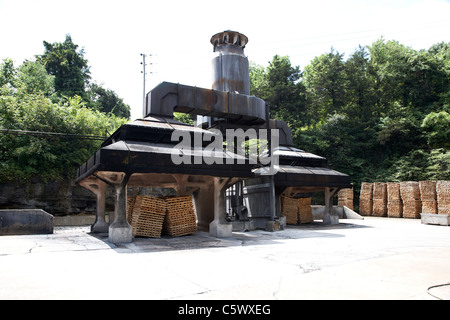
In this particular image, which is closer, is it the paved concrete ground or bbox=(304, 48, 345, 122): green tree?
the paved concrete ground

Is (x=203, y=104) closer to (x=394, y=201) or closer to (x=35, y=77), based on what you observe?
(x=394, y=201)

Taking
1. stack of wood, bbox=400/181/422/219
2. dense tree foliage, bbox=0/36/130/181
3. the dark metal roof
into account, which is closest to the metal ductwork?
the dark metal roof

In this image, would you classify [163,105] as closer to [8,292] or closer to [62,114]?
[8,292]

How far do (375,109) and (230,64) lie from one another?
24.6 metres

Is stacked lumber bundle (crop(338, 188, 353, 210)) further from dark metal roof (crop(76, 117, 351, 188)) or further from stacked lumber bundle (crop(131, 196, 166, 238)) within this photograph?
stacked lumber bundle (crop(131, 196, 166, 238))

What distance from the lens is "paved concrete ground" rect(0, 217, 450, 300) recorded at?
4.66 meters

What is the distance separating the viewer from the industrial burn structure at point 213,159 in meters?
10.6

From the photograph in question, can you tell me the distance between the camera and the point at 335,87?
129ft

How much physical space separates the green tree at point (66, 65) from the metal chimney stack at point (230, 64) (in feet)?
88.2

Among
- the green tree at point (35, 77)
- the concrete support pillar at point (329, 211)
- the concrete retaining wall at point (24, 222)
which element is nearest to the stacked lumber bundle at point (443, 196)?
the concrete support pillar at point (329, 211)

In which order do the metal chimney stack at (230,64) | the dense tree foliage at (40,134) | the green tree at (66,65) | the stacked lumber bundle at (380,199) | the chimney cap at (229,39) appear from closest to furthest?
the metal chimney stack at (230,64), the chimney cap at (229,39), the dense tree foliage at (40,134), the stacked lumber bundle at (380,199), the green tree at (66,65)

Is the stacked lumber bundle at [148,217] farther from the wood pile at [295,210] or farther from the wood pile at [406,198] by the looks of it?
the wood pile at [406,198]

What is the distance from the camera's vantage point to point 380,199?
25172mm

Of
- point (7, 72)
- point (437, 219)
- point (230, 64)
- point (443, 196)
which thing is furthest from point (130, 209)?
point (7, 72)
